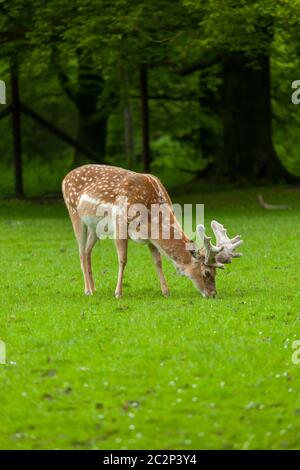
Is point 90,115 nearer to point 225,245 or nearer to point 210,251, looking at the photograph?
point 225,245

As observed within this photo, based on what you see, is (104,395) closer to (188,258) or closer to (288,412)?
(288,412)

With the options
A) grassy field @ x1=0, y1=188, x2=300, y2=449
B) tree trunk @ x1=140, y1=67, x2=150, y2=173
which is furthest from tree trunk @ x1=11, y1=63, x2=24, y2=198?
grassy field @ x1=0, y1=188, x2=300, y2=449

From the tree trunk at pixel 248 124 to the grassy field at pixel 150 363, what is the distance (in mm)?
10879

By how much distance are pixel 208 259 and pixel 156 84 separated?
63.1 ft

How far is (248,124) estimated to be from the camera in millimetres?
25516

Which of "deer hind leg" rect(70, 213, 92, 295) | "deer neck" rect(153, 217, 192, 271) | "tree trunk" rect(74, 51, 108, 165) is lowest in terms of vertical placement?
"tree trunk" rect(74, 51, 108, 165)

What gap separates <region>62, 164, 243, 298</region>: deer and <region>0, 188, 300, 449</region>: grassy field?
33 cm

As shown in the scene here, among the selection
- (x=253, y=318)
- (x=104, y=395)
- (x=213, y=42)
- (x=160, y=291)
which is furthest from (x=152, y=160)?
(x=104, y=395)

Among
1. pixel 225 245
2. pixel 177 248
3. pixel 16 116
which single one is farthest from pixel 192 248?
pixel 16 116

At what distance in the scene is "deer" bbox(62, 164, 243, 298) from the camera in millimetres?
11719

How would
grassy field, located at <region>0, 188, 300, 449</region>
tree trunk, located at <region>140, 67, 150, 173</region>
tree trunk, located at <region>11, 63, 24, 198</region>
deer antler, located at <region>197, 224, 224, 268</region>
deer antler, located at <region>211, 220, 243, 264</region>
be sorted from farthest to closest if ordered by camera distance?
tree trunk, located at <region>140, 67, 150, 173</region> < tree trunk, located at <region>11, 63, 24, 198</region> < deer antler, located at <region>211, 220, 243, 264</region> < deer antler, located at <region>197, 224, 224, 268</region> < grassy field, located at <region>0, 188, 300, 449</region>

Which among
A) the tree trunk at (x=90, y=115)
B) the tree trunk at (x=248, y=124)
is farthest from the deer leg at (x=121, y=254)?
the tree trunk at (x=90, y=115)

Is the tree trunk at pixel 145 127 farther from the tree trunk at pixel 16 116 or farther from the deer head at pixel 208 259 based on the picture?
the deer head at pixel 208 259

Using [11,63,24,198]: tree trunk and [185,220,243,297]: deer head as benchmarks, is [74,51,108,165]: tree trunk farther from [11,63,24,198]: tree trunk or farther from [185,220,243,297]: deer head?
[185,220,243,297]: deer head
